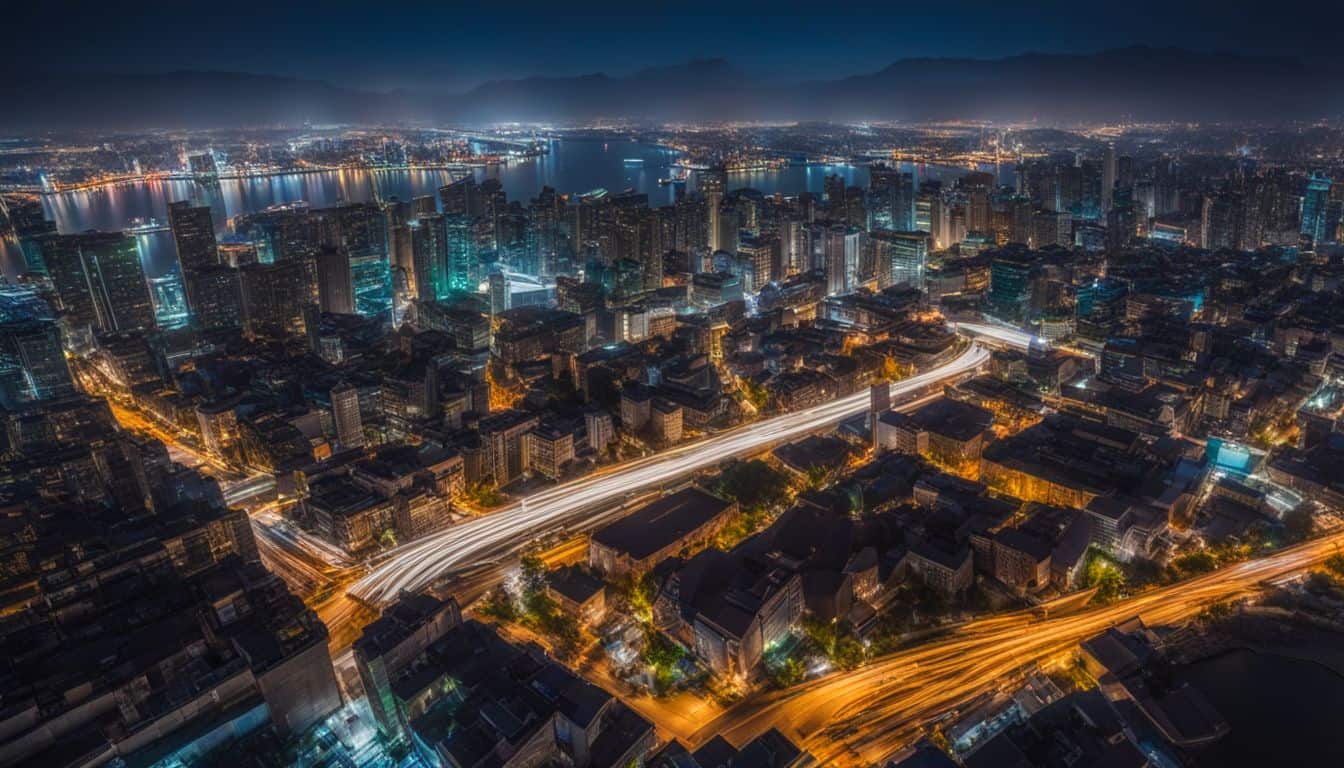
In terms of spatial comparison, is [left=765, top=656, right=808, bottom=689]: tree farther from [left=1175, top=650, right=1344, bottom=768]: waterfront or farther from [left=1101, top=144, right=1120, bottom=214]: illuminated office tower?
[left=1101, top=144, right=1120, bottom=214]: illuminated office tower

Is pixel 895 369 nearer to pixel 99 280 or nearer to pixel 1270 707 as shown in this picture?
pixel 1270 707

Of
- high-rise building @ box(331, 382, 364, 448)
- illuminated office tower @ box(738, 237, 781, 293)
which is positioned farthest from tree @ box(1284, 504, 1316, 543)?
illuminated office tower @ box(738, 237, 781, 293)

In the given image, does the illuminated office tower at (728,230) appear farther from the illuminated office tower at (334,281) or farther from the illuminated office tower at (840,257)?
the illuminated office tower at (334,281)

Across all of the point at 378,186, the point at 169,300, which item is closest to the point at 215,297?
the point at 169,300

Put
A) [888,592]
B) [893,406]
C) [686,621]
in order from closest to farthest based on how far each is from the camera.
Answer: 1. [686,621]
2. [888,592]
3. [893,406]

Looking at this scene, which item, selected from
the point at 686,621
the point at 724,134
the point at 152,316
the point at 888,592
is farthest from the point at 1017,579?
the point at 724,134

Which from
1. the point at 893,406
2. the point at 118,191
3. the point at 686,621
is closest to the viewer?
the point at 686,621

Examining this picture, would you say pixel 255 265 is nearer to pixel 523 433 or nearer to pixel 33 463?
pixel 33 463
